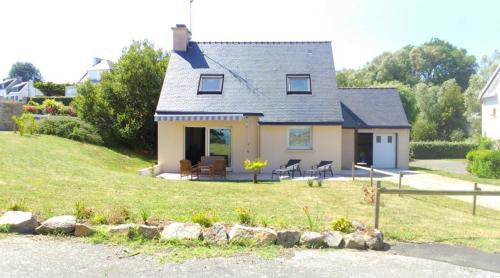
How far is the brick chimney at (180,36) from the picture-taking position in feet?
99.5

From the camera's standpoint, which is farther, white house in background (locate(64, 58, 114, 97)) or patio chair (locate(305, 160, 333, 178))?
white house in background (locate(64, 58, 114, 97))

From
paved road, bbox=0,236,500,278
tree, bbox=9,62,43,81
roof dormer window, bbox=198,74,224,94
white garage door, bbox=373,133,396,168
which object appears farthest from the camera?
tree, bbox=9,62,43,81

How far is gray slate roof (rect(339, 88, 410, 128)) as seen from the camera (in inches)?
1171

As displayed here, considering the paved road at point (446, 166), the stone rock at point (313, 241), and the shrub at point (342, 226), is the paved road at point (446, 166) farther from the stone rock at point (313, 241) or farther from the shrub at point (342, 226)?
the stone rock at point (313, 241)

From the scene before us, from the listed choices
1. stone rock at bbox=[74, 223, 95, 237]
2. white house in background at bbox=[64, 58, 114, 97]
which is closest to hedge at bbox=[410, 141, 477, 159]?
stone rock at bbox=[74, 223, 95, 237]

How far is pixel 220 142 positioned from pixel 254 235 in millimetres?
17824

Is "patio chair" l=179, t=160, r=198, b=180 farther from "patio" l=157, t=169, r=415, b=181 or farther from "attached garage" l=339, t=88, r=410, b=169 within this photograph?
"attached garage" l=339, t=88, r=410, b=169

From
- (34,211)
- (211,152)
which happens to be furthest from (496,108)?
(34,211)

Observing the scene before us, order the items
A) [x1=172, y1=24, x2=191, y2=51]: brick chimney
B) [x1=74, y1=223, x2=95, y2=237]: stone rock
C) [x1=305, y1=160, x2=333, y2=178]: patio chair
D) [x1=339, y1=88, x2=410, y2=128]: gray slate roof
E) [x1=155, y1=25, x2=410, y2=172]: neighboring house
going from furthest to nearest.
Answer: [x1=172, y1=24, x2=191, y2=51]: brick chimney
[x1=339, y1=88, x2=410, y2=128]: gray slate roof
[x1=155, y1=25, x2=410, y2=172]: neighboring house
[x1=305, y1=160, x2=333, y2=178]: patio chair
[x1=74, y1=223, x2=95, y2=237]: stone rock

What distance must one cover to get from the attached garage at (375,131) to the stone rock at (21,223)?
2267cm

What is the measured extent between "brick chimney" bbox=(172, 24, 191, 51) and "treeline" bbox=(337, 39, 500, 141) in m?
38.4

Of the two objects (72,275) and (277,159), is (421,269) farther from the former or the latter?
(277,159)

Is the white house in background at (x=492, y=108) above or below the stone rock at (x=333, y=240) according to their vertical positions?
above

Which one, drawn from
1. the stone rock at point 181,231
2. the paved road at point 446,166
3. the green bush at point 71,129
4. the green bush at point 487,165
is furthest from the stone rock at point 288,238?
the paved road at point 446,166
